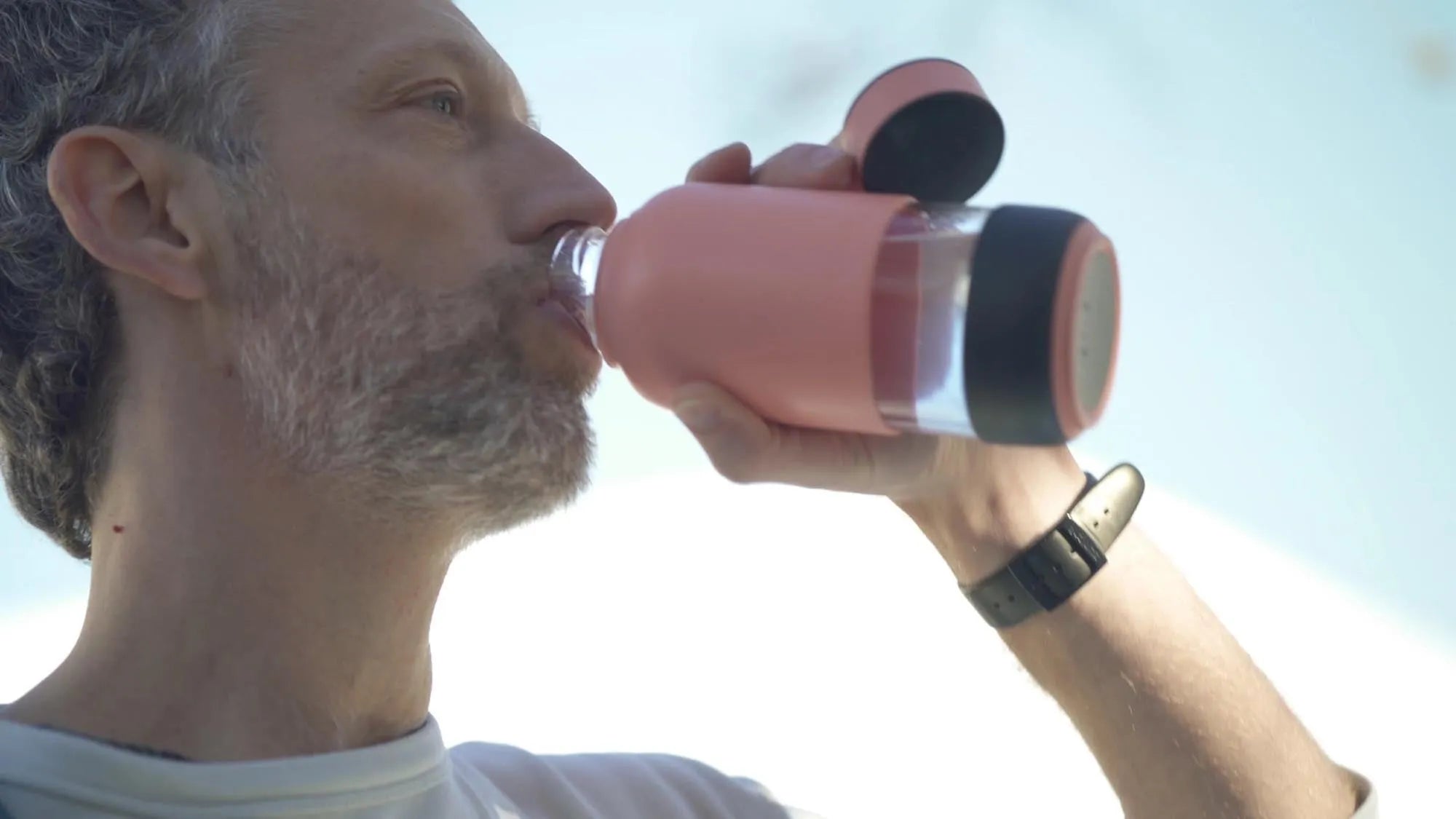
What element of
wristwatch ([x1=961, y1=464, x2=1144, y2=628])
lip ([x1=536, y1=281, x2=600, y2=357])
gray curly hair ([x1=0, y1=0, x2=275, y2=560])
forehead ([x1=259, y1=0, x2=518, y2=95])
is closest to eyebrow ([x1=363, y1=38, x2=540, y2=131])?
forehead ([x1=259, y1=0, x2=518, y2=95])

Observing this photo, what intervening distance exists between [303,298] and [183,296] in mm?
97

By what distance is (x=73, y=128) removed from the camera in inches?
37.6

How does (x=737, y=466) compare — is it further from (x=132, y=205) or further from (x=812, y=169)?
(x=132, y=205)

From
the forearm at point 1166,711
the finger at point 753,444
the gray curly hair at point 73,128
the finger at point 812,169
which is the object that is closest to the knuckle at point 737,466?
the finger at point 753,444

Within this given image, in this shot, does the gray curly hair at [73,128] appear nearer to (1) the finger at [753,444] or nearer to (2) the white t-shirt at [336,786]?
(2) the white t-shirt at [336,786]

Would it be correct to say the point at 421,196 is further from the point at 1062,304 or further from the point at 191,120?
the point at 1062,304

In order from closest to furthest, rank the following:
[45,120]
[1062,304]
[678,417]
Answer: [1062,304] < [678,417] < [45,120]

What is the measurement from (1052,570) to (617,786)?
0.45 m

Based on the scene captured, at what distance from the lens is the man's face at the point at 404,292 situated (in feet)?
2.73

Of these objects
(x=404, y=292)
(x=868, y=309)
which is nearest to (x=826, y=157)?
(x=868, y=309)

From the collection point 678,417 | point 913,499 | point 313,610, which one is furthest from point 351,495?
point 913,499

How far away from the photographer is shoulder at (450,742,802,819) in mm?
1087

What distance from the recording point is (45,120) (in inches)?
38.0

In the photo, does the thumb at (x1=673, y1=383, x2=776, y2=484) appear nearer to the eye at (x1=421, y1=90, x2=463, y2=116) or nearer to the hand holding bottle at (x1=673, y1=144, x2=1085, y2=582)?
the hand holding bottle at (x1=673, y1=144, x2=1085, y2=582)
